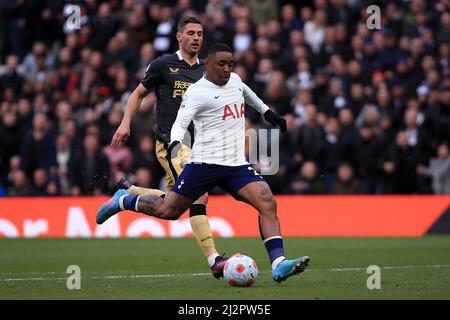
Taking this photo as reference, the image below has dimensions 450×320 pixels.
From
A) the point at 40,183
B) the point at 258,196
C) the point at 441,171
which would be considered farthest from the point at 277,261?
the point at 40,183

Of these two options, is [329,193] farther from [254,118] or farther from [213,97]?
[213,97]

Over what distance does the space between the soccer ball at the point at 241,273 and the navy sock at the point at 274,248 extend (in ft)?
0.77

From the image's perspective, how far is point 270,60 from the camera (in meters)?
22.6

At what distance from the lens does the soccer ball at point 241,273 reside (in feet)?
35.6

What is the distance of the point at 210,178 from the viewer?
10938 millimetres

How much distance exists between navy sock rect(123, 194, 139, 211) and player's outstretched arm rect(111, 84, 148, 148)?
23.1 inches

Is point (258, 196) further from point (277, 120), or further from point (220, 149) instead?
point (277, 120)

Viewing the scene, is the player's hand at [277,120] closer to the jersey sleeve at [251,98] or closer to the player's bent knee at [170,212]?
the jersey sleeve at [251,98]

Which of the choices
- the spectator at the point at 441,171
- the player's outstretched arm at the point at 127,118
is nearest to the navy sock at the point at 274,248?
the player's outstretched arm at the point at 127,118

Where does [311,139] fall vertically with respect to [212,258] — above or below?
above

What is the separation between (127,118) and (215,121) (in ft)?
4.83

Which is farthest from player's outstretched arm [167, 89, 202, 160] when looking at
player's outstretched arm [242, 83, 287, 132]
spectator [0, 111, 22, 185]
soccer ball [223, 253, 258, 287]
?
spectator [0, 111, 22, 185]

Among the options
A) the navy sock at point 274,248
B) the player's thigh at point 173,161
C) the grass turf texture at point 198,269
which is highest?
the player's thigh at point 173,161
